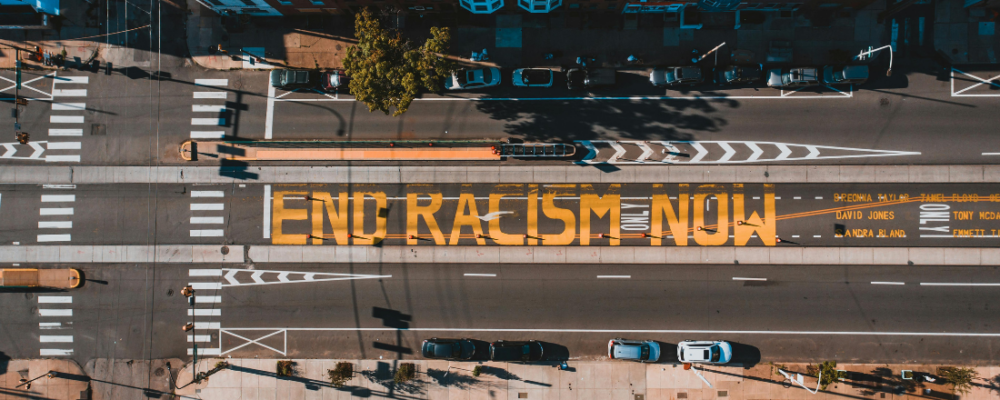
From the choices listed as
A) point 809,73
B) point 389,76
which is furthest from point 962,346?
point 389,76

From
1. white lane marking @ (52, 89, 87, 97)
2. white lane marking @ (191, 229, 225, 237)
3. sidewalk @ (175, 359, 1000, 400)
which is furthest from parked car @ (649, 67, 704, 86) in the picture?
white lane marking @ (52, 89, 87, 97)

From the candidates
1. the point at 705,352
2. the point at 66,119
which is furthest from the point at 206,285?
the point at 705,352

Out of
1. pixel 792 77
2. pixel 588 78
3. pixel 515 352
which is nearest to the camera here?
pixel 792 77

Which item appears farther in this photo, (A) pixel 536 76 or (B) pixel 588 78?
(A) pixel 536 76

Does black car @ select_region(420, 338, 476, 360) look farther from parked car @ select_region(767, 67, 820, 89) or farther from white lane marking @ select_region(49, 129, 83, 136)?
white lane marking @ select_region(49, 129, 83, 136)

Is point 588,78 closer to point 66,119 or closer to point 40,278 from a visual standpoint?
point 66,119

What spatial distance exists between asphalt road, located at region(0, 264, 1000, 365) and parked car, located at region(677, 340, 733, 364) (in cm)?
86

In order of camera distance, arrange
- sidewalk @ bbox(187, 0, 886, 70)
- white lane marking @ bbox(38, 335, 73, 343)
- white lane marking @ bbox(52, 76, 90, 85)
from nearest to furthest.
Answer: sidewalk @ bbox(187, 0, 886, 70)
white lane marking @ bbox(38, 335, 73, 343)
white lane marking @ bbox(52, 76, 90, 85)

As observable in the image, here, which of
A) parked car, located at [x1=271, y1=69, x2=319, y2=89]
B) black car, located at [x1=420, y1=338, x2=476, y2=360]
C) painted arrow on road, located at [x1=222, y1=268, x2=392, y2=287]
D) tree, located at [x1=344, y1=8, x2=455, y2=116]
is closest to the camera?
tree, located at [x1=344, y1=8, x2=455, y2=116]

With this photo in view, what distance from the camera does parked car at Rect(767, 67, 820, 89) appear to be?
3044 centimetres

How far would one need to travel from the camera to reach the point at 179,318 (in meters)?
32.1

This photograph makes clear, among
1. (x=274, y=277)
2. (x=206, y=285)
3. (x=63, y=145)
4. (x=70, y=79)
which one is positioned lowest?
(x=206, y=285)

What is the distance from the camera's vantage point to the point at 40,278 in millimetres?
31625

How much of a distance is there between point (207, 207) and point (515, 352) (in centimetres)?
2501
